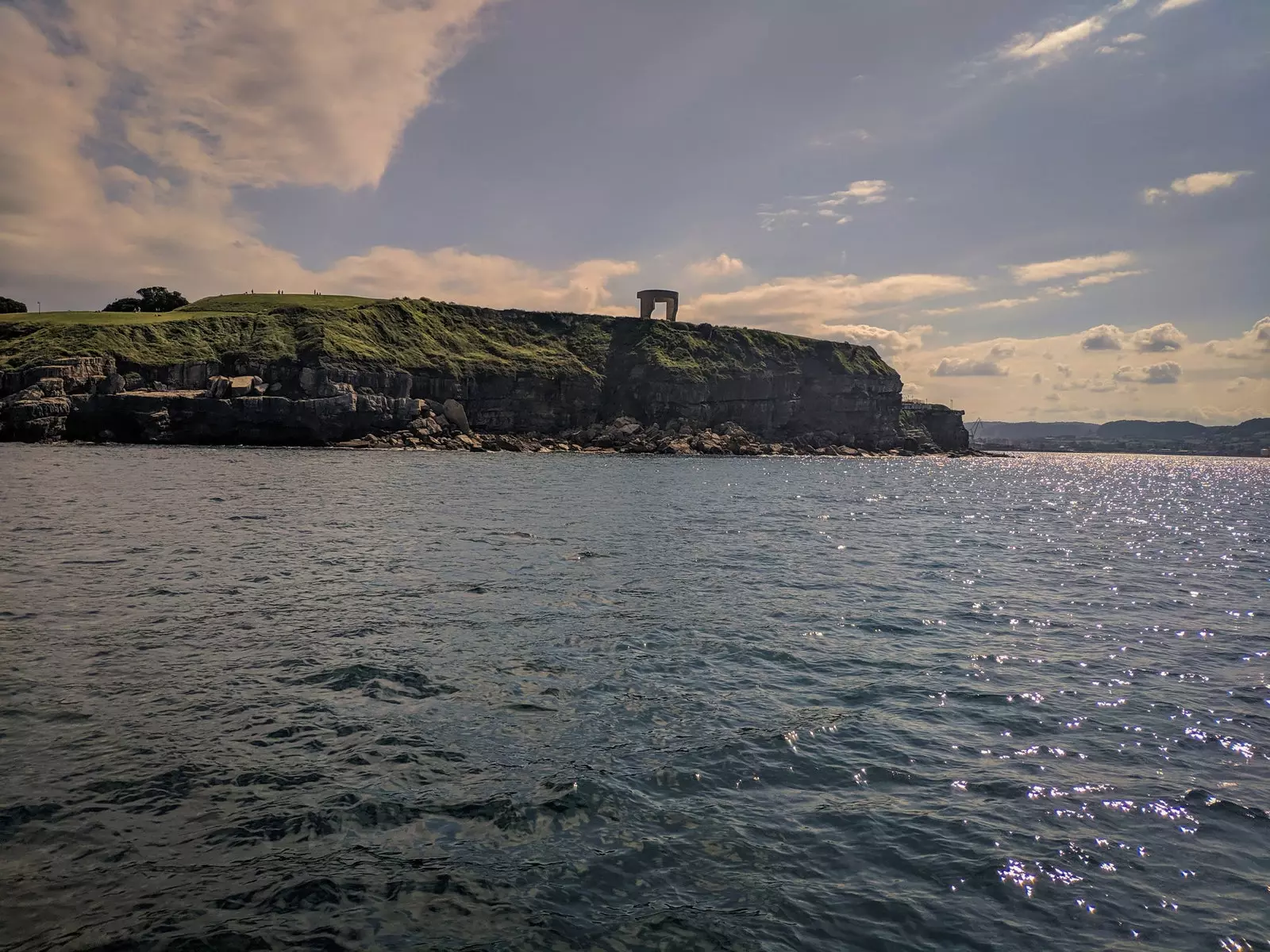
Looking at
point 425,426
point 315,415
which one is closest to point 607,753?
point 315,415

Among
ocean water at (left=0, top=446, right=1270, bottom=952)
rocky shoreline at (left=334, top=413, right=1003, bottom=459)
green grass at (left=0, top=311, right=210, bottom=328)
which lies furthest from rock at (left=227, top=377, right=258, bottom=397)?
ocean water at (left=0, top=446, right=1270, bottom=952)

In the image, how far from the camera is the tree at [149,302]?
5320 inches

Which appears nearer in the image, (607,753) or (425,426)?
(607,753)

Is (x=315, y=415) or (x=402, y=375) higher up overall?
(x=402, y=375)

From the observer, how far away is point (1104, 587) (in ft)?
86.1

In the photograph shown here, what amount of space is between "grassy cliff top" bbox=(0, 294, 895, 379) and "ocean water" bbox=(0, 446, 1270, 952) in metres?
89.1

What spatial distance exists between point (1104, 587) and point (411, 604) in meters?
24.9

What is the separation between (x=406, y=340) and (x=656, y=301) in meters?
67.7

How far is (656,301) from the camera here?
170500mm

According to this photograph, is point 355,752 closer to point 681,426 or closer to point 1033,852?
point 1033,852

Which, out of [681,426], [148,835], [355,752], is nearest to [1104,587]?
[355,752]

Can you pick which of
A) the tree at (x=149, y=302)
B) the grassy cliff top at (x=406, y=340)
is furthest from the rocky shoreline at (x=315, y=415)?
the tree at (x=149, y=302)

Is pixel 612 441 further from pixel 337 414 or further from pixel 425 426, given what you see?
pixel 337 414

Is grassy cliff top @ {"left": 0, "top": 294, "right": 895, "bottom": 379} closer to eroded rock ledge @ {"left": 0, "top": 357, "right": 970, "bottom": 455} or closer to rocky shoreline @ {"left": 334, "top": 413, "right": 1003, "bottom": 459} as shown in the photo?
eroded rock ledge @ {"left": 0, "top": 357, "right": 970, "bottom": 455}
